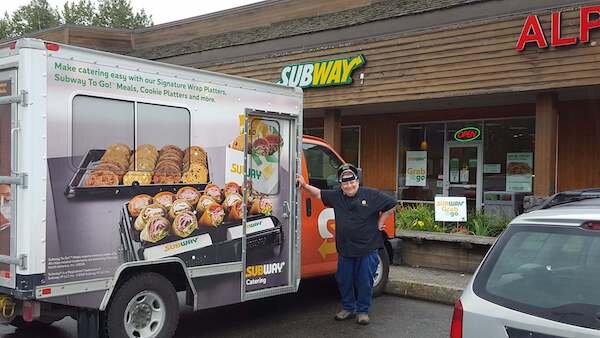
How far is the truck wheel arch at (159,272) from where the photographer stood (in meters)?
4.73

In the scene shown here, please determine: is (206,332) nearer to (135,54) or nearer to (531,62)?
(531,62)

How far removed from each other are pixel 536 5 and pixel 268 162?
6.63 metres

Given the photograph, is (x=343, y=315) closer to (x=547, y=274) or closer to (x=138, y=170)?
(x=138, y=170)

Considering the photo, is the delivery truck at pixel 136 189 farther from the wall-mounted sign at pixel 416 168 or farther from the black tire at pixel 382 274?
the wall-mounted sign at pixel 416 168

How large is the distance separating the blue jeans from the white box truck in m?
0.69

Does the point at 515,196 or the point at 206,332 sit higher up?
the point at 515,196

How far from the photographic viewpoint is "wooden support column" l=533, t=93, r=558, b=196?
34.3 feet

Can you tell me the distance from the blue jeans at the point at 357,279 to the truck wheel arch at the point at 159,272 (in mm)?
1754

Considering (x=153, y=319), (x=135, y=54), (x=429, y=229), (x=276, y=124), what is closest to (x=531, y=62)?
(x=429, y=229)

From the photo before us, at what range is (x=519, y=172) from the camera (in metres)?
13.2

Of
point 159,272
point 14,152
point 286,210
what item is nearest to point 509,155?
point 286,210

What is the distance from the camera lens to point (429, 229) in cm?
1019

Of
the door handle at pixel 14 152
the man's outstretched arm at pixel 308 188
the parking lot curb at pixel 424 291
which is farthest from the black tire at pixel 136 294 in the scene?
the parking lot curb at pixel 424 291

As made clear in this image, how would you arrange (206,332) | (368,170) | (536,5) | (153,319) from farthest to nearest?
(368,170) < (536,5) < (206,332) < (153,319)
